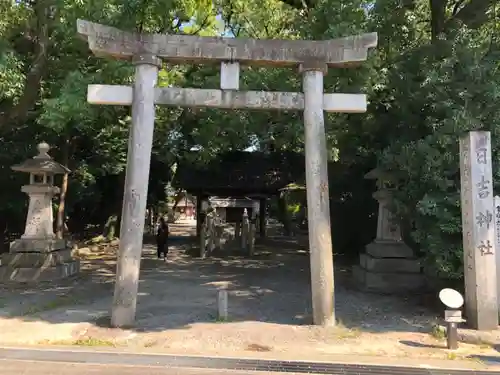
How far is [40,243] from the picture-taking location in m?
13.6

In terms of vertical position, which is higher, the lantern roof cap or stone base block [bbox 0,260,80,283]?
the lantern roof cap

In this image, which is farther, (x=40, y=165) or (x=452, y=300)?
(x=40, y=165)

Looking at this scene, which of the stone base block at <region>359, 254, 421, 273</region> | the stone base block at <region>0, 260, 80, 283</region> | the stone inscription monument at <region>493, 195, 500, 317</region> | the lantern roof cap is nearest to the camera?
the stone inscription monument at <region>493, 195, 500, 317</region>

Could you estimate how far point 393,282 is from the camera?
1201 cm

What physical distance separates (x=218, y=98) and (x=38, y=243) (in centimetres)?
847

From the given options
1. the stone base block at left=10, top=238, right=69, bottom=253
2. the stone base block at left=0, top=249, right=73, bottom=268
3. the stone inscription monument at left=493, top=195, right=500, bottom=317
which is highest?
the stone inscription monument at left=493, top=195, right=500, bottom=317

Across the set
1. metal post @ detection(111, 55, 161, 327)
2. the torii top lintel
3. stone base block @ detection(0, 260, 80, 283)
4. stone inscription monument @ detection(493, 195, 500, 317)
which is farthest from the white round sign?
stone base block @ detection(0, 260, 80, 283)

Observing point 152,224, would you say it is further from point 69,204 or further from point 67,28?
point 67,28

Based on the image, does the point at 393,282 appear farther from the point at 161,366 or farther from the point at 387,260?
the point at 161,366

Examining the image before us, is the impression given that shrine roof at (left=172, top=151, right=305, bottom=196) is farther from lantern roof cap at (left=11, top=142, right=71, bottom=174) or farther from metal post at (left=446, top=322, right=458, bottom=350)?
metal post at (left=446, top=322, right=458, bottom=350)

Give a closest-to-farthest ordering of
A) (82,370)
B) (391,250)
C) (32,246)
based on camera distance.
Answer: (82,370)
(391,250)
(32,246)

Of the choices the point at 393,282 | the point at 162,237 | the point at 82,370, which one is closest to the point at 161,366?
the point at 82,370

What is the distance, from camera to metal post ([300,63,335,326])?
8148 millimetres

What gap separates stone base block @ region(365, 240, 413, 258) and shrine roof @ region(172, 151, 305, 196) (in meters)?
12.3
